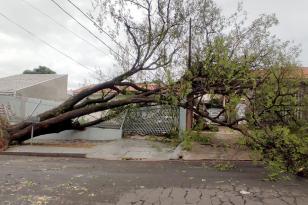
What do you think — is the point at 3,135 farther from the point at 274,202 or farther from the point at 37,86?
the point at 37,86

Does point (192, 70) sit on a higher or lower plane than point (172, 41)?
lower

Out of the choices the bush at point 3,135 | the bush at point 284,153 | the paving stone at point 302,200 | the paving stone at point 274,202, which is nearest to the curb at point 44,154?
the bush at point 3,135

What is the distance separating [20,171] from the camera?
8.29m

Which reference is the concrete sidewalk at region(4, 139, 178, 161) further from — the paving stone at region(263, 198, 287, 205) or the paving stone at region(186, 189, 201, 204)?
the paving stone at region(263, 198, 287, 205)

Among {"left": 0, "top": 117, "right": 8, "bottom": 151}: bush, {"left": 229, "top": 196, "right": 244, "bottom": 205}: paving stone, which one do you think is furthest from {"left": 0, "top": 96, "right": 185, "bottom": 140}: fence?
{"left": 229, "top": 196, "right": 244, "bottom": 205}: paving stone

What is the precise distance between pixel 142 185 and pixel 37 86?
24.5m

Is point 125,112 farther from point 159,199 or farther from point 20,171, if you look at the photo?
point 159,199

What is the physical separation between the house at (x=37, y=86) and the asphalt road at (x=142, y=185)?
1902cm

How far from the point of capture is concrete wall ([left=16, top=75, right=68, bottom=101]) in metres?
28.0

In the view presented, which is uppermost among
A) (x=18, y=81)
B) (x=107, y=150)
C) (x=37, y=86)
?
(x=18, y=81)

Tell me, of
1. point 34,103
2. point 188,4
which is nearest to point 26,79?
point 34,103

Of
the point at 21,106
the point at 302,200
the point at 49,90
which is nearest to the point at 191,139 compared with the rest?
the point at 302,200

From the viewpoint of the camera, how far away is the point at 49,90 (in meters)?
31.2

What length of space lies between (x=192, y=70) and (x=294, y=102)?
2909 mm
